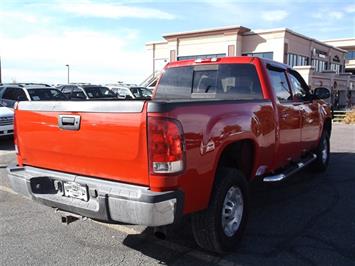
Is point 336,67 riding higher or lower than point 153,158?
higher

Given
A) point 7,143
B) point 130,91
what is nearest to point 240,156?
point 7,143

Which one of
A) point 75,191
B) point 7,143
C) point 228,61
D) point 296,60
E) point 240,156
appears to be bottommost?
point 7,143

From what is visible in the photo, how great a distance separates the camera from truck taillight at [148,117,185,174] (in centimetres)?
319

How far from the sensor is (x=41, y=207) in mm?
5551

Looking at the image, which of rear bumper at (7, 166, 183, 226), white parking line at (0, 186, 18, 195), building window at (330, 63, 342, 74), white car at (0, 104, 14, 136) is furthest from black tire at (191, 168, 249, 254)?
building window at (330, 63, 342, 74)

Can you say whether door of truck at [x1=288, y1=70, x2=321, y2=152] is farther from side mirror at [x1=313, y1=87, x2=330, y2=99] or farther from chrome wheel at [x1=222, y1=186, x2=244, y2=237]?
chrome wheel at [x1=222, y1=186, x2=244, y2=237]

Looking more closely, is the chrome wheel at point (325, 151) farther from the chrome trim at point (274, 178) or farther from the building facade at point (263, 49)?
the building facade at point (263, 49)

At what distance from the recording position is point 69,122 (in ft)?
12.2

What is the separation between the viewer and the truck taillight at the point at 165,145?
10.5 feet

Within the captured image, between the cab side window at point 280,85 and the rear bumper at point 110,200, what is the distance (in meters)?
2.79

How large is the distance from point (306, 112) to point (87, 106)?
4.08m

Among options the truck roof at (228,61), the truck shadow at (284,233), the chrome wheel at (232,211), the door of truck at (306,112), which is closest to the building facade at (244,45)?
the door of truck at (306,112)

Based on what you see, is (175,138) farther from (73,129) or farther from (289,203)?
(289,203)

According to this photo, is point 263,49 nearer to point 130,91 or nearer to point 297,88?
point 130,91
